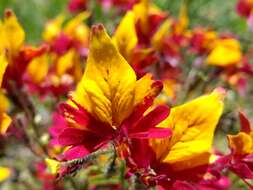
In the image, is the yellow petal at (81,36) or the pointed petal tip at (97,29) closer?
the pointed petal tip at (97,29)

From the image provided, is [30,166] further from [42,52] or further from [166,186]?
[166,186]

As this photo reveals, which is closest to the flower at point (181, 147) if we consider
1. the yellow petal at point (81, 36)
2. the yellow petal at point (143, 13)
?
the yellow petal at point (143, 13)

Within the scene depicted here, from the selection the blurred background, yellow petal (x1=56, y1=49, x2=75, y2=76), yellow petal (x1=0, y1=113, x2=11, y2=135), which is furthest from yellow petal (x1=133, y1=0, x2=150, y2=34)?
the blurred background

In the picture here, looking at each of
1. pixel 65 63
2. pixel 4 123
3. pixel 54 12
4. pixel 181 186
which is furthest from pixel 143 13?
pixel 54 12

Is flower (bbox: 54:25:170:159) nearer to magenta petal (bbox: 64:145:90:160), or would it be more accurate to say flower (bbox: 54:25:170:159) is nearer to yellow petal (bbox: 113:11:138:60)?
magenta petal (bbox: 64:145:90:160)

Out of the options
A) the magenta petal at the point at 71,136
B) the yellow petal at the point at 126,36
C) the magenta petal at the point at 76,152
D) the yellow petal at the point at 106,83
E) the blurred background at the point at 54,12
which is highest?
the blurred background at the point at 54,12

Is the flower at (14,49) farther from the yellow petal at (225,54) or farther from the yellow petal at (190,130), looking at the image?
the yellow petal at (225,54)
